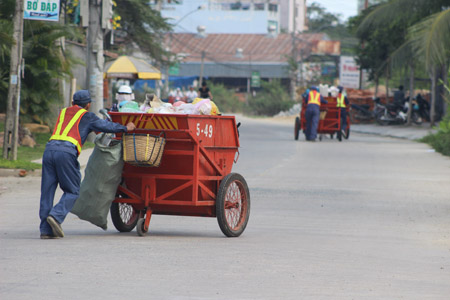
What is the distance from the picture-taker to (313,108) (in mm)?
31516

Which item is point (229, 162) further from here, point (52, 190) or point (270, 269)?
point (270, 269)

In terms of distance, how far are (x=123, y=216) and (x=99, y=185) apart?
3.84 ft

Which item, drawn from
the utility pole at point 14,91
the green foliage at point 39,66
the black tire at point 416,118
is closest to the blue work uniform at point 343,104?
the green foliage at point 39,66

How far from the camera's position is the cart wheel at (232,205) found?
10391 millimetres

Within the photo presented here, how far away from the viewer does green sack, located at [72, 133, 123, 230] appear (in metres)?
10.1

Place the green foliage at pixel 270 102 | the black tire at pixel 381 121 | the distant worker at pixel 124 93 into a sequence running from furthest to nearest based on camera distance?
1. the green foliage at pixel 270 102
2. the black tire at pixel 381 121
3. the distant worker at pixel 124 93

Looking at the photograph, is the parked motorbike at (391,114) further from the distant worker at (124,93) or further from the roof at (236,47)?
the roof at (236,47)

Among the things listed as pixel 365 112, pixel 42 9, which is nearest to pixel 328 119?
pixel 42 9

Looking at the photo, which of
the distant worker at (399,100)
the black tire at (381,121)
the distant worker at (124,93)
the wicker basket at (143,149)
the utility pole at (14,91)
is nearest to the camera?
the wicker basket at (143,149)

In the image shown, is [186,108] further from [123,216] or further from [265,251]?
[265,251]

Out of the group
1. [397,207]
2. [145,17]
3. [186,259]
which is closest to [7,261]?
[186,259]

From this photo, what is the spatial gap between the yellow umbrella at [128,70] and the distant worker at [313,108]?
652 cm

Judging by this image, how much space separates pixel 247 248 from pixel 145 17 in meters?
33.8

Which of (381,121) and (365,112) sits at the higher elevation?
(365,112)
